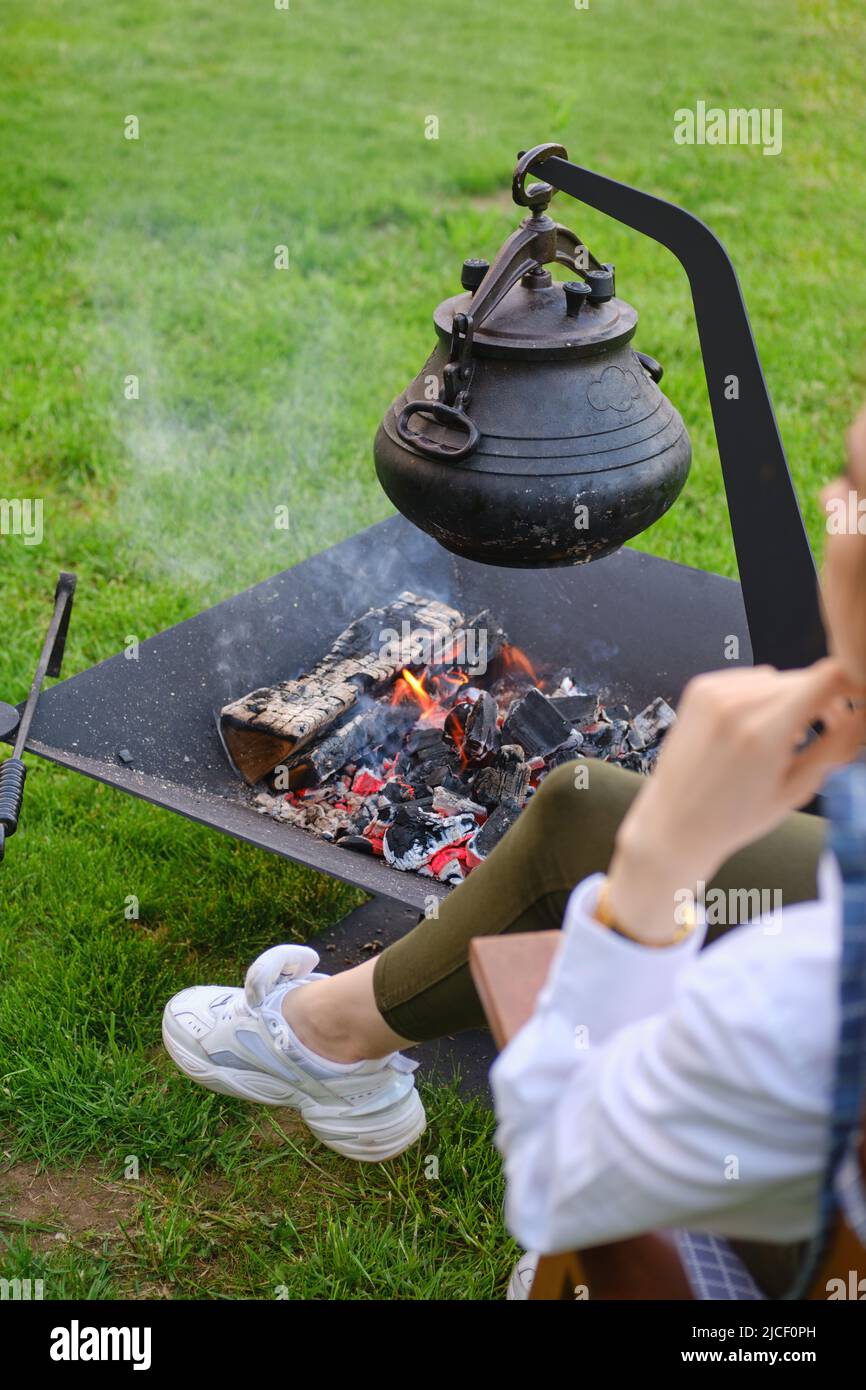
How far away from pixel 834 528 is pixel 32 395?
4.13 meters

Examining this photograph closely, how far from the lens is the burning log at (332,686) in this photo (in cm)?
282

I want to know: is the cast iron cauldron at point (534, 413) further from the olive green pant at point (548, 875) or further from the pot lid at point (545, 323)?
the olive green pant at point (548, 875)

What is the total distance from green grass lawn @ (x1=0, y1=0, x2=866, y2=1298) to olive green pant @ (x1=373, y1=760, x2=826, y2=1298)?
2.14 feet

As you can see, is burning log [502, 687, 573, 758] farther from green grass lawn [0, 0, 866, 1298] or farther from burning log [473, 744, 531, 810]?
green grass lawn [0, 0, 866, 1298]

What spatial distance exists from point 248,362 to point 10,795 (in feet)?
9.69

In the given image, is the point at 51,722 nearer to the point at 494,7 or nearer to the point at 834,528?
the point at 834,528

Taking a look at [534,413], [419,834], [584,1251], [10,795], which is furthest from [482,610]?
[584,1251]

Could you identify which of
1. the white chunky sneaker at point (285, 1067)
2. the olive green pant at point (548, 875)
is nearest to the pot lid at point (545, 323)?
the olive green pant at point (548, 875)

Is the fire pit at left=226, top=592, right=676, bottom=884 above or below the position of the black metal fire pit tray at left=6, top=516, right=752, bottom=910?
below

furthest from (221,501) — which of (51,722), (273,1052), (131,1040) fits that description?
(273,1052)

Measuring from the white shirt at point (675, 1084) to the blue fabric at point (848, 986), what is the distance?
0.02 meters

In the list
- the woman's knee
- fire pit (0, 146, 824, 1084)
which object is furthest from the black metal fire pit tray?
the woman's knee

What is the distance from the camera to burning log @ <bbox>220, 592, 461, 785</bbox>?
282 cm

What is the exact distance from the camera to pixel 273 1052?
2.17 meters
